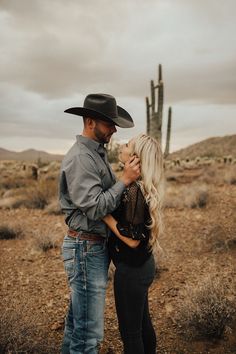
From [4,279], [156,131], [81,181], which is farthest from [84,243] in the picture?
[156,131]

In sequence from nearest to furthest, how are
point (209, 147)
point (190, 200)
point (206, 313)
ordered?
point (206, 313) < point (190, 200) < point (209, 147)

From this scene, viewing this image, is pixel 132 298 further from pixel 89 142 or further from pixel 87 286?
pixel 89 142

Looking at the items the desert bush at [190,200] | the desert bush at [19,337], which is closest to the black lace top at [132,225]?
the desert bush at [19,337]

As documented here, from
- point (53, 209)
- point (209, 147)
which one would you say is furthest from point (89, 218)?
point (209, 147)

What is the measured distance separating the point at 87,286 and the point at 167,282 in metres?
3.19

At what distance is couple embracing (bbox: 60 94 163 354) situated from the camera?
2740 millimetres

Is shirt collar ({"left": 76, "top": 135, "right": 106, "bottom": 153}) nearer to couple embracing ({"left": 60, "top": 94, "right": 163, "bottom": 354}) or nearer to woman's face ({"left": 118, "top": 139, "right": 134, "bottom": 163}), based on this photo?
couple embracing ({"left": 60, "top": 94, "right": 163, "bottom": 354})

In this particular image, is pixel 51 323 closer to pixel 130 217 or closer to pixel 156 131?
pixel 130 217

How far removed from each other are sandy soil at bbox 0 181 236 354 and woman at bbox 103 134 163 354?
1416 millimetres

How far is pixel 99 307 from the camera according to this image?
2922 millimetres

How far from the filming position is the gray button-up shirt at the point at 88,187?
2.66 metres

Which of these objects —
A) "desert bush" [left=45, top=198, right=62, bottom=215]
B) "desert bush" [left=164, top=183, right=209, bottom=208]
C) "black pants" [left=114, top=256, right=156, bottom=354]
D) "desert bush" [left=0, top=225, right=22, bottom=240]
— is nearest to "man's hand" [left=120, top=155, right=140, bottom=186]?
"black pants" [left=114, top=256, right=156, bottom=354]

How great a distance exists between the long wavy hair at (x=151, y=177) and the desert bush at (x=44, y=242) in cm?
492

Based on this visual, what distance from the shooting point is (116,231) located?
2777mm
